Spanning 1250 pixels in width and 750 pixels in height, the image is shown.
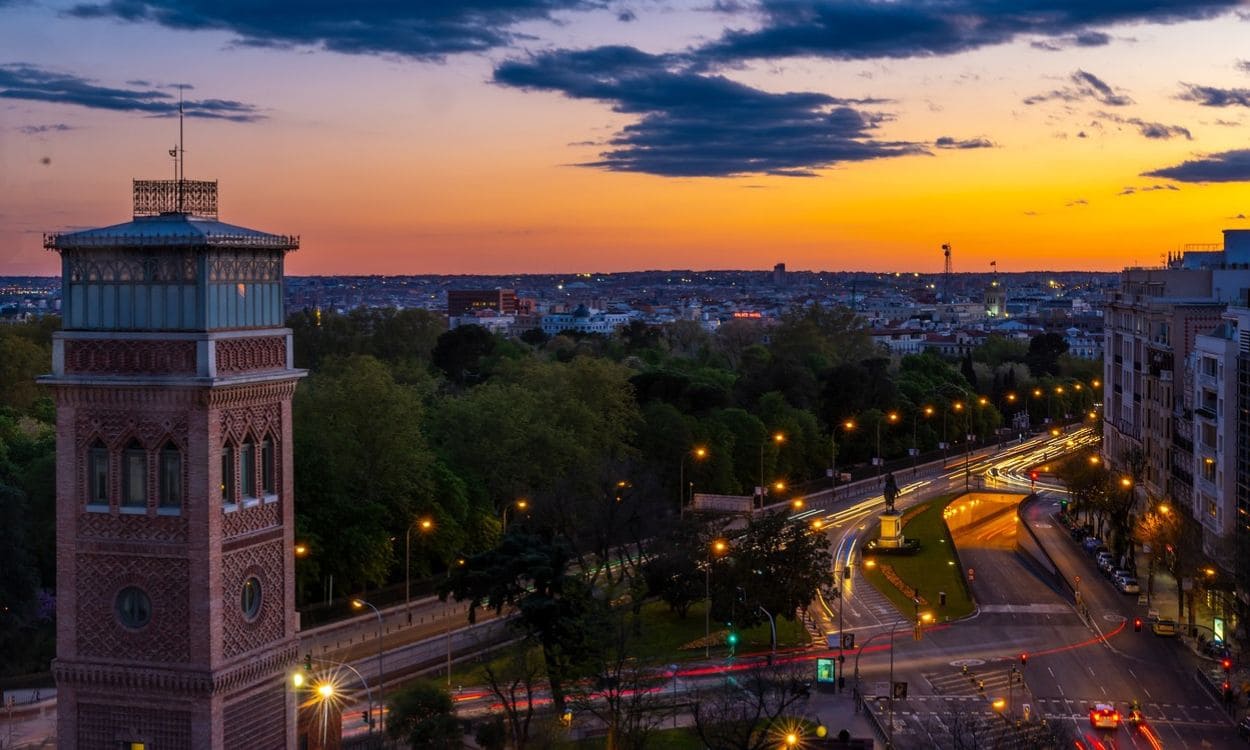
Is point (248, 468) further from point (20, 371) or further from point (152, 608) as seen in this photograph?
point (20, 371)

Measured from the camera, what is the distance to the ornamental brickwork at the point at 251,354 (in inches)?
1224

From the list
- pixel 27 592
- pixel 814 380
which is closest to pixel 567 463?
pixel 27 592

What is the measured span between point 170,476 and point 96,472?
1.60m

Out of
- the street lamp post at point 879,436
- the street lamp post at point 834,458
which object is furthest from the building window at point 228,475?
the street lamp post at point 879,436

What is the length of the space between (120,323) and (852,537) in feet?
187

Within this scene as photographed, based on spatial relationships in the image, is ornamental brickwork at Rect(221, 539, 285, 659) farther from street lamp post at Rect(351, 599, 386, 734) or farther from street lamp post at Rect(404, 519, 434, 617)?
street lamp post at Rect(404, 519, 434, 617)

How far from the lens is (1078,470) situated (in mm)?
86875

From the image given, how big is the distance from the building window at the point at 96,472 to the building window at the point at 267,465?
3.13 m

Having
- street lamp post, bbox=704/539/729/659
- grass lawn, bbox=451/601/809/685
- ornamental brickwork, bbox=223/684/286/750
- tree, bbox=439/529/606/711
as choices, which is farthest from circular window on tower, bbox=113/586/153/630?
street lamp post, bbox=704/539/729/659

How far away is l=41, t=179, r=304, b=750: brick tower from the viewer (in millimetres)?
30672

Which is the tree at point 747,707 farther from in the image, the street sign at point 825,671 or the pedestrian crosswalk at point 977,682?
the pedestrian crosswalk at point 977,682

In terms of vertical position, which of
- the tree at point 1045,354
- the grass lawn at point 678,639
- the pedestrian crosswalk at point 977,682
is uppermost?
the tree at point 1045,354

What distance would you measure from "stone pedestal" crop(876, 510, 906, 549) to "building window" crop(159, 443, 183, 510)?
52.2 metres

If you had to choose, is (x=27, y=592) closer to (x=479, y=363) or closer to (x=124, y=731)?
(x=124, y=731)
